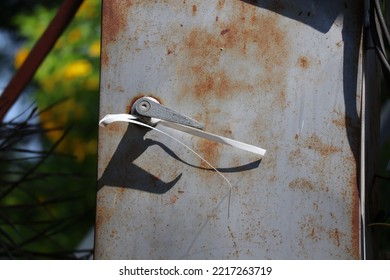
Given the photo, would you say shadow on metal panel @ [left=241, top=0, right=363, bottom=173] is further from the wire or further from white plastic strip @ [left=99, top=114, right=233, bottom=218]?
white plastic strip @ [left=99, top=114, right=233, bottom=218]

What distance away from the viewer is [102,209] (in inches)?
92.3

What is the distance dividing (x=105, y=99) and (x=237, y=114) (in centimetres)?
40

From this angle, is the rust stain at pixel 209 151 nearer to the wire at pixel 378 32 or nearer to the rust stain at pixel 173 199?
the rust stain at pixel 173 199

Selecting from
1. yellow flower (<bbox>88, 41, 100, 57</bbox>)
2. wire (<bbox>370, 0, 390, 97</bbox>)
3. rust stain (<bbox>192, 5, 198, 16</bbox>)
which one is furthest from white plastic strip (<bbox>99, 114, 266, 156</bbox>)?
yellow flower (<bbox>88, 41, 100, 57</bbox>)

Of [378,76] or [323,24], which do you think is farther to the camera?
[378,76]

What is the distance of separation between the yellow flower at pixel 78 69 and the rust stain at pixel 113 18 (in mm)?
2921

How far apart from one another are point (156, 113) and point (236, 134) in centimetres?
25

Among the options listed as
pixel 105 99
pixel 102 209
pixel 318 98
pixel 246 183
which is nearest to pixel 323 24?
pixel 318 98

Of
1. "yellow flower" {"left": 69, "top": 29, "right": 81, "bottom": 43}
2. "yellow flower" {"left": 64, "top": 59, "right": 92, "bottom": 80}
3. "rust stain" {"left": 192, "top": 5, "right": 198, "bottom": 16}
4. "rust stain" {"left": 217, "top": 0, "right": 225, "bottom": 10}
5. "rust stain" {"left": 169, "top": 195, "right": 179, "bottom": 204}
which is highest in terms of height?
"yellow flower" {"left": 69, "top": 29, "right": 81, "bottom": 43}

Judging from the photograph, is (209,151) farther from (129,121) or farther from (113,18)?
(113,18)

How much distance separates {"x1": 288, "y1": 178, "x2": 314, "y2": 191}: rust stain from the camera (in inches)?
91.4

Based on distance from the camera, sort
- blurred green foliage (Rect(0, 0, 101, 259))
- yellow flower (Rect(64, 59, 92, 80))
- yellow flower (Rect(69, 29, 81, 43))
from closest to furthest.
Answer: blurred green foliage (Rect(0, 0, 101, 259)) → yellow flower (Rect(64, 59, 92, 80)) → yellow flower (Rect(69, 29, 81, 43))

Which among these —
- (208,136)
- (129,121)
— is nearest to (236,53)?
(208,136)

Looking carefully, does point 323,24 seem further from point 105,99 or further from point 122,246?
point 122,246
